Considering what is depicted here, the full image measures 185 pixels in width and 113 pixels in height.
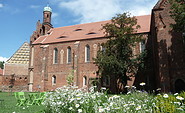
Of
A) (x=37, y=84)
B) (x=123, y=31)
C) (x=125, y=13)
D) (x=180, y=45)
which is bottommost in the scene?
(x=37, y=84)

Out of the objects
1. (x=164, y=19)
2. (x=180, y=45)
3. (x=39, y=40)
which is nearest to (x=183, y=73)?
(x=180, y=45)

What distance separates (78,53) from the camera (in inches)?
1118

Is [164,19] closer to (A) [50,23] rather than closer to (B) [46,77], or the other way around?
(B) [46,77]

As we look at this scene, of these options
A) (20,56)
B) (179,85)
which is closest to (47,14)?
(20,56)

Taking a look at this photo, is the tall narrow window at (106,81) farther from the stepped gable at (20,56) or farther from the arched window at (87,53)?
the stepped gable at (20,56)

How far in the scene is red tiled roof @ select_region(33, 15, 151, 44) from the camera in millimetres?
28172

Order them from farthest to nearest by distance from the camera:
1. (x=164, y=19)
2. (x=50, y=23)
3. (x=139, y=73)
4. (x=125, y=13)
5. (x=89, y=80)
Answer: (x=50, y=23), (x=89, y=80), (x=139, y=73), (x=125, y=13), (x=164, y=19)

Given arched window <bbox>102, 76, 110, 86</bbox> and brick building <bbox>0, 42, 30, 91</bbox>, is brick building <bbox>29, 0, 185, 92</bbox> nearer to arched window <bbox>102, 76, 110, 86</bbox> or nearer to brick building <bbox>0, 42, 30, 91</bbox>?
arched window <bbox>102, 76, 110, 86</bbox>

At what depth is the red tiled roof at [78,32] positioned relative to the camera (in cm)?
2817

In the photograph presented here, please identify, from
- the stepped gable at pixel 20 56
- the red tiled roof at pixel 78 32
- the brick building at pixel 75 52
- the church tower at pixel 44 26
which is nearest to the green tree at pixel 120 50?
the brick building at pixel 75 52

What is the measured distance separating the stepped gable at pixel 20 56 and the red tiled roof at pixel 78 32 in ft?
47.0

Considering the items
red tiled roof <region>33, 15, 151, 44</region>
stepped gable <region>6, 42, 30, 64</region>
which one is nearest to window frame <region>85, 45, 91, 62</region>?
red tiled roof <region>33, 15, 151, 44</region>

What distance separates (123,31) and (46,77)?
16.7m

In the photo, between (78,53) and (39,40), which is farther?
(39,40)
